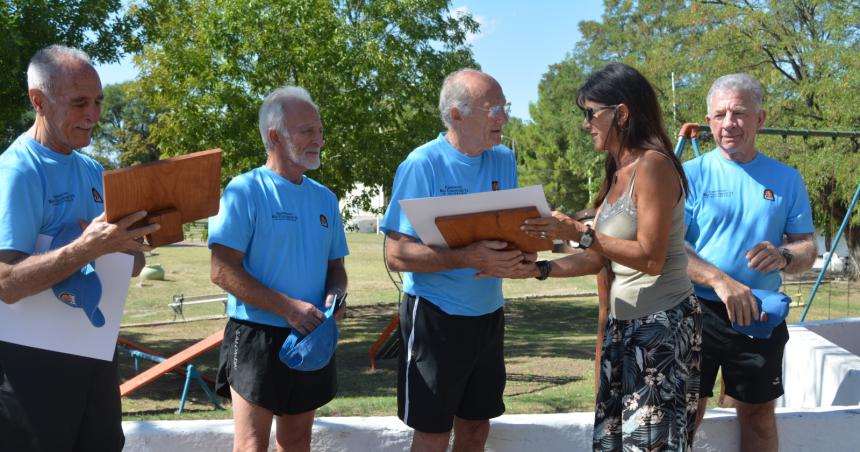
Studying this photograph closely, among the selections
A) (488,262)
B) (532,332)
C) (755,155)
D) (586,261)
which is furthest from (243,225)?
(532,332)

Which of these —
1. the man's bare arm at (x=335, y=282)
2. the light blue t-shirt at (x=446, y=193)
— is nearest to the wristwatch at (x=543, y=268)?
the light blue t-shirt at (x=446, y=193)

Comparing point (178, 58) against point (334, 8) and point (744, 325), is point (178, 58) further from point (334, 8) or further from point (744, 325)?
point (744, 325)

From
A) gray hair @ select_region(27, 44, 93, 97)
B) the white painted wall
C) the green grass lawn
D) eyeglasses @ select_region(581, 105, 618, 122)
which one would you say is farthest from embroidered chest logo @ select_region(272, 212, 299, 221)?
the green grass lawn

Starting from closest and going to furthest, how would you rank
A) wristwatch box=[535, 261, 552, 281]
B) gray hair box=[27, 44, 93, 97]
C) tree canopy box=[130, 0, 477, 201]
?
gray hair box=[27, 44, 93, 97]
wristwatch box=[535, 261, 552, 281]
tree canopy box=[130, 0, 477, 201]

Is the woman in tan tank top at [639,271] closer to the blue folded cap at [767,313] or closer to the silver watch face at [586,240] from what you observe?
the silver watch face at [586,240]

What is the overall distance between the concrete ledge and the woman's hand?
145cm

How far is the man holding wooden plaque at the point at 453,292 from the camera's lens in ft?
Answer: 11.4

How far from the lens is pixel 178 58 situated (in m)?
13.2

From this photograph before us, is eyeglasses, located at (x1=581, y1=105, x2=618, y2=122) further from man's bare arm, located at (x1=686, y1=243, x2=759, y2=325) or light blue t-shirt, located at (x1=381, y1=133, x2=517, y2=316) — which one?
man's bare arm, located at (x1=686, y1=243, x2=759, y2=325)

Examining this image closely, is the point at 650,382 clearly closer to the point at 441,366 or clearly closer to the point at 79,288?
the point at 441,366

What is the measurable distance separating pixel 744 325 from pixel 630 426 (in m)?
1.11

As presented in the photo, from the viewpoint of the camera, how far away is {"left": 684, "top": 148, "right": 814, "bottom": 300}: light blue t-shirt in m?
3.97

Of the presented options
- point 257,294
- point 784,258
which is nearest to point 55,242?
point 257,294

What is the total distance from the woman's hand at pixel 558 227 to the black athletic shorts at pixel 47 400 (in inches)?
67.4
